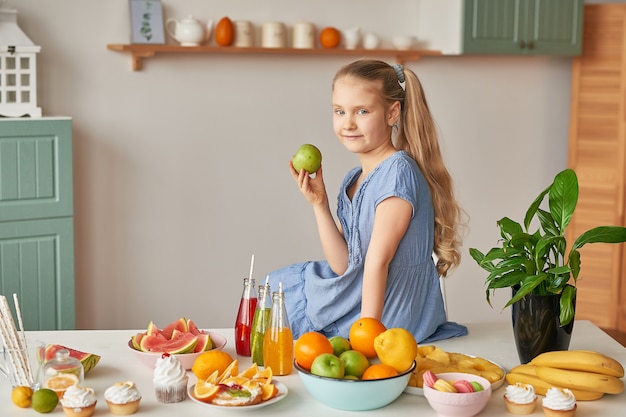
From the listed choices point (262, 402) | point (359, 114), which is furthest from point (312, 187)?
point (262, 402)

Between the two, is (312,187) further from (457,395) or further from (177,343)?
(457,395)

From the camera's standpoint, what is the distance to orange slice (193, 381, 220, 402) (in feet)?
5.83

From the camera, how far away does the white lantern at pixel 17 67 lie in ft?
12.4

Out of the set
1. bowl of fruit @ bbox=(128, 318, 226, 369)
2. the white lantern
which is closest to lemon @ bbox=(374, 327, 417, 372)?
bowl of fruit @ bbox=(128, 318, 226, 369)

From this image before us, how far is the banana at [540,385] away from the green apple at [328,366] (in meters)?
0.40

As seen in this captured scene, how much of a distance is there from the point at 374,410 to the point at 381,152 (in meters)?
0.86

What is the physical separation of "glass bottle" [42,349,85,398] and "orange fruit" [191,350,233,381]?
24cm

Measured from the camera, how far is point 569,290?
6.74ft

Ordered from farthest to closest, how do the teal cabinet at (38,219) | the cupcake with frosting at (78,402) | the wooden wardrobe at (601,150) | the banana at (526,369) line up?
the wooden wardrobe at (601,150) → the teal cabinet at (38,219) → the banana at (526,369) → the cupcake with frosting at (78,402)

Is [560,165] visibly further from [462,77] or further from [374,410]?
[374,410]

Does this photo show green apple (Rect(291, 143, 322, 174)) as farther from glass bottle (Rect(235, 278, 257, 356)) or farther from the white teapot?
the white teapot

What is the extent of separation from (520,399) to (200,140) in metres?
2.82

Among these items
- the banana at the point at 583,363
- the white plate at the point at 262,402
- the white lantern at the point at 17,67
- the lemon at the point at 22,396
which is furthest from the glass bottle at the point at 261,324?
the white lantern at the point at 17,67

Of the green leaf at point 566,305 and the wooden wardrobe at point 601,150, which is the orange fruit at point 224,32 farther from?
the green leaf at point 566,305
